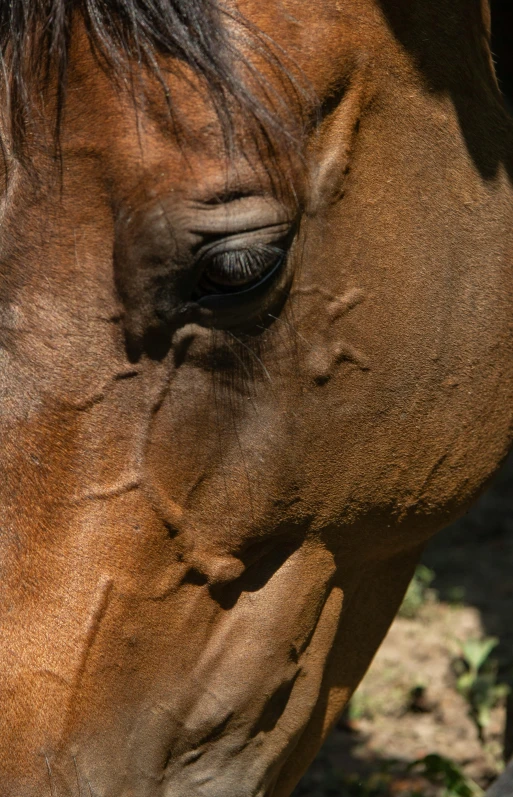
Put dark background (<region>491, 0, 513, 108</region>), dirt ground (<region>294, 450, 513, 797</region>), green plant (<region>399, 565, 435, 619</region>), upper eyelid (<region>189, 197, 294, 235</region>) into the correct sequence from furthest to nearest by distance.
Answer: green plant (<region>399, 565, 435, 619</region>) < dirt ground (<region>294, 450, 513, 797</region>) < dark background (<region>491, 0, 513, 108</region>) < upper eyelid (<region>189, 197, 294, 235</region>)

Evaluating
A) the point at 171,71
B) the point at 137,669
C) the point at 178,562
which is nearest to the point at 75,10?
the point at 171,71

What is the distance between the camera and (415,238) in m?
1.62

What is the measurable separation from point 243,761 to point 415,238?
0.95m

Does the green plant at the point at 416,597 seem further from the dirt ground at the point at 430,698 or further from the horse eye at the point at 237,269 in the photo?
the horse eye at the point at 237,269

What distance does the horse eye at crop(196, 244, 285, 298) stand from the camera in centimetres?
144

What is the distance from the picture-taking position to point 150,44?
1.44 metres

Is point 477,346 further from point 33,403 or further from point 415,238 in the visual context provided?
point 33,403

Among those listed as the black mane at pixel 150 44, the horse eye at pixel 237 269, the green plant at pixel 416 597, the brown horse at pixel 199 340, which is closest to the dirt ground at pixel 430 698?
the green plant at pixel 416 597

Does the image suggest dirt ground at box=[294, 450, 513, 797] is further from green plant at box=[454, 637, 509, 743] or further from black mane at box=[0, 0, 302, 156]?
black mane at box=[0, 0, 302, 156]

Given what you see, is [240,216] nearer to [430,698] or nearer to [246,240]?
[246,240]

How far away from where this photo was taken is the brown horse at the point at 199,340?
144cm

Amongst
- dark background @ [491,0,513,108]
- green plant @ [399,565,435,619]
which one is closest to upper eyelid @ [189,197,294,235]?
dark background @ [491,0,513,108]

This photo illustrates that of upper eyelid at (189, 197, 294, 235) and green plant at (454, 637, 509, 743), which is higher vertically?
upper eyelid at (189, 197, 294, 235)

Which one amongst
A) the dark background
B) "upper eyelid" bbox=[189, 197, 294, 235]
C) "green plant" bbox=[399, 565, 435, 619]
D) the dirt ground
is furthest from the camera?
"green plant" bbox=[399, 565, 435, 619]
